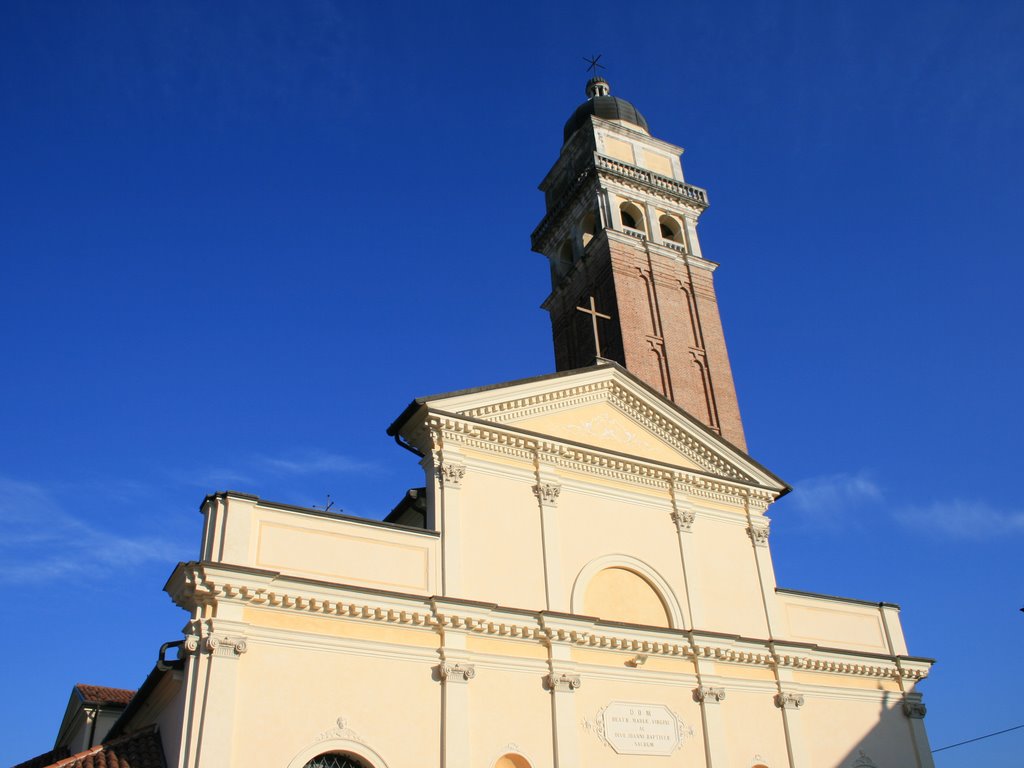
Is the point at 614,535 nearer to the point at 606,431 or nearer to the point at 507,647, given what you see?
the point at 606,431

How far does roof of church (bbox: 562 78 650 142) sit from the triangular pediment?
673 inches

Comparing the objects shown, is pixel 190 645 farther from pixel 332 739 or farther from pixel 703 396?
pixel 703 396

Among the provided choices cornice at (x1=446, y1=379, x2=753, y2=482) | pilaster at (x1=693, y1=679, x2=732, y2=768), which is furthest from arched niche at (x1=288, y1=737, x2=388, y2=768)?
cornice at (x1=446, y1=379, x2=753, y2=482)

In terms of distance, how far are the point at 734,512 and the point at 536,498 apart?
224 inches

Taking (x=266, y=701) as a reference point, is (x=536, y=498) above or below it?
above

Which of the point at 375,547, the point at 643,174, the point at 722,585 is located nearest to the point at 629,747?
the point at 722,585

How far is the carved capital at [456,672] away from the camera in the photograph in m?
15.5

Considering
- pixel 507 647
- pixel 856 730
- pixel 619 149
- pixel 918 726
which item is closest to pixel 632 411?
pixel 507 647

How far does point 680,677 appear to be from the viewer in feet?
60.3

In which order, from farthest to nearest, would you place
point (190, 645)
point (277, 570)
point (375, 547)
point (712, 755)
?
point (712, 755) < point (375, 547) < point (277, 570) < point (190, 645)

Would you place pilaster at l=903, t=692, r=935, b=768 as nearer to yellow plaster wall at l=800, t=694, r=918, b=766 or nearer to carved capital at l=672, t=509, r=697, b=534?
yellow plaster wall at l=800, t=694, r=918, b=766

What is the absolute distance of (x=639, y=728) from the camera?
17.3 m

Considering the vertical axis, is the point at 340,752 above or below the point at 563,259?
below

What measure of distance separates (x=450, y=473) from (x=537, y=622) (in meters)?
3.23
